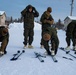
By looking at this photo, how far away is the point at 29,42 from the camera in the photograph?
36.6ft

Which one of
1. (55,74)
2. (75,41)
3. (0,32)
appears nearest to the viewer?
(55,74)

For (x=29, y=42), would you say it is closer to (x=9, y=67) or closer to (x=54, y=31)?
(x=54, y=31)

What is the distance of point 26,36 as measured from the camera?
36.3 feet

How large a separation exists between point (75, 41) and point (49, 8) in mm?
1816

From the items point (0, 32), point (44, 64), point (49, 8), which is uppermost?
point (49, 8)

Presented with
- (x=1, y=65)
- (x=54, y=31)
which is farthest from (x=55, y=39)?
(x=1, y=65)

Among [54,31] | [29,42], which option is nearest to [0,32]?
[54,31]

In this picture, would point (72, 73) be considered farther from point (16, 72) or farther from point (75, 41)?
point (75, 41)

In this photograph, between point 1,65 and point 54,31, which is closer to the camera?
point 1,65

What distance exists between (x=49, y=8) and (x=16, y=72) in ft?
16.7

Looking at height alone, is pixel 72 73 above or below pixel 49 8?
below

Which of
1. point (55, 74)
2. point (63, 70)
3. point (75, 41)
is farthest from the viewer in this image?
point (75, 41)

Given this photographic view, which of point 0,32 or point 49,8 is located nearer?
point 0,32

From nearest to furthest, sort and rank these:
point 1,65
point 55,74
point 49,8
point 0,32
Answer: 1. point 55,74
2. point 1,65
3. point 0,32
4. point 49,8
